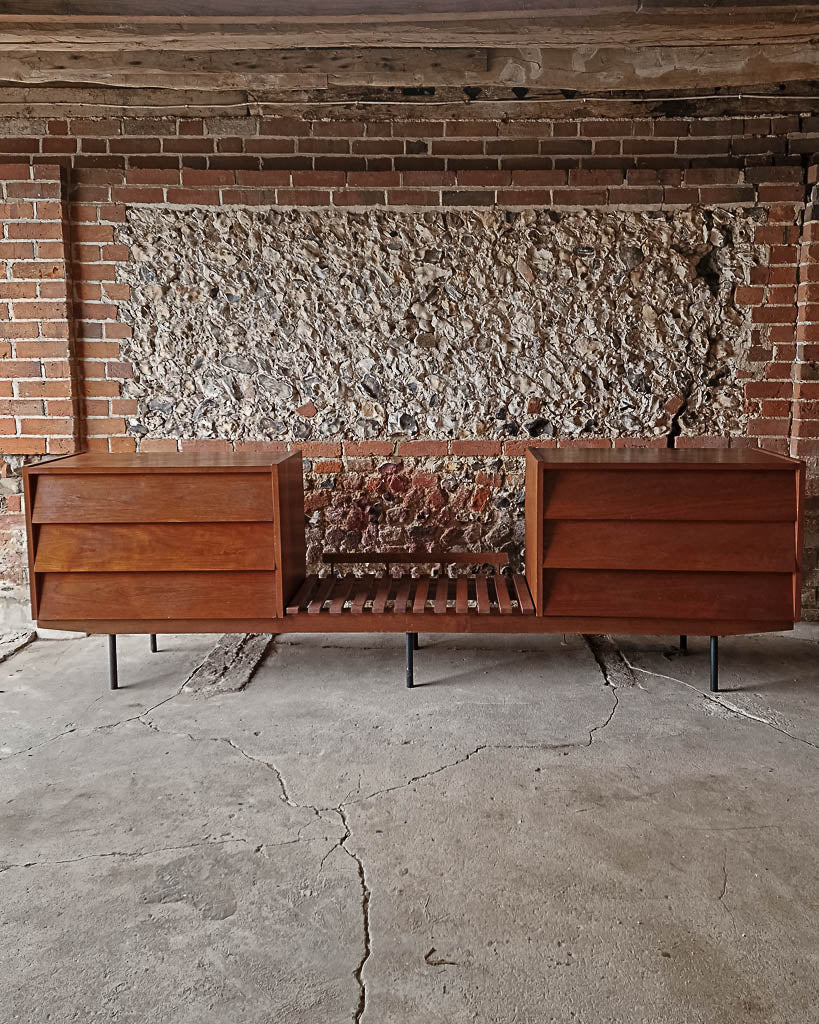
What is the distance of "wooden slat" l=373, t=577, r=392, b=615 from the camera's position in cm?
351

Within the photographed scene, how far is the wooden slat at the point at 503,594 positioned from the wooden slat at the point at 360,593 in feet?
1.97

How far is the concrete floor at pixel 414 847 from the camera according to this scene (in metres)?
1.79

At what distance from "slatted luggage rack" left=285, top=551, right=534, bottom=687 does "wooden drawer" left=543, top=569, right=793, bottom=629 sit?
18 centimetres

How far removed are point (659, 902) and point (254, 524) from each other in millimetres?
2109

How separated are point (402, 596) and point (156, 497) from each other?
116cm

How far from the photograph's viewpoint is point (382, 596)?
3.70 meters

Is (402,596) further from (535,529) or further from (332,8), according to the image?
(332,8)

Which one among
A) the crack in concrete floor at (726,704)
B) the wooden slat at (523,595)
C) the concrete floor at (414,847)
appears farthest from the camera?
the wooden slat at (523,595)

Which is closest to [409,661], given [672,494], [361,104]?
[672,494]

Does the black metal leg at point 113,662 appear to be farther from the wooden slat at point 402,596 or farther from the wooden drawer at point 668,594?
the wooden drawer at point 668,594

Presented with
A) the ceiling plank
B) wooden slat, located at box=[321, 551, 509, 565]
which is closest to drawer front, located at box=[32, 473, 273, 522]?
wooden slat, located at box=[321, 551, 509, 565]

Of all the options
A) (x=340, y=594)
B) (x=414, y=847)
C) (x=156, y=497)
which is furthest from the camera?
(x=340, y=594)

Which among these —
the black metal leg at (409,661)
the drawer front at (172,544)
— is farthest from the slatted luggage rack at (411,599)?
the drawer front at (172,544)

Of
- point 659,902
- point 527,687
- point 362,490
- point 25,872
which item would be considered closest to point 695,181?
point 362,490
